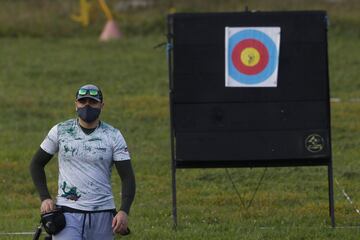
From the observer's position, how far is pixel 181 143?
1228 centimetres

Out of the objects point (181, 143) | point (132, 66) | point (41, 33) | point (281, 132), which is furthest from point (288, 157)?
point (41, 33)

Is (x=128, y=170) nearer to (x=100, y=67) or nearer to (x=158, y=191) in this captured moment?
(x=158, y=191)

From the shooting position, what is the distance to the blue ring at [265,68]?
1238cm

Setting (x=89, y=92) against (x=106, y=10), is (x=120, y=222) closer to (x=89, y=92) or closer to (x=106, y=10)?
(x=89, y=92)

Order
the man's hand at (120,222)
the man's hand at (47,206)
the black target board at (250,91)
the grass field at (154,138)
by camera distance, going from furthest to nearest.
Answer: the grass field at (154,138) < the black target board at (250,91) < the man's hand at (47,206) < the man's hand at (120,222)

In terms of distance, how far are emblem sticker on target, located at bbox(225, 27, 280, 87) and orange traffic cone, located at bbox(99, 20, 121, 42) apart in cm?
1930

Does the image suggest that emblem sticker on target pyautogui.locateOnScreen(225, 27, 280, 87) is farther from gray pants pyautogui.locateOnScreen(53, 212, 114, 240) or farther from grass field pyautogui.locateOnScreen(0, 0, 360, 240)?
gray pants pyautogui.locateOnScreen(53, 212, 114, 240)

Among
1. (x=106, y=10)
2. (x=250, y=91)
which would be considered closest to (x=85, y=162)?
(x=250, y=91)

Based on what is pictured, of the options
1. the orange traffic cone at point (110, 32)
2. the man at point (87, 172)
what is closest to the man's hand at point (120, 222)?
the man at point (87, 172)

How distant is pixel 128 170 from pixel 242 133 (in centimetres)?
348

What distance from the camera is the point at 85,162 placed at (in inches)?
355

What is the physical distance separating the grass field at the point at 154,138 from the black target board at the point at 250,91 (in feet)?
2.83

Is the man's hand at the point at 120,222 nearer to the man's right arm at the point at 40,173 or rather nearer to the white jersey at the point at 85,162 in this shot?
the white jersey at the point at 85,162

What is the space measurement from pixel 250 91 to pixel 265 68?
0.29m
